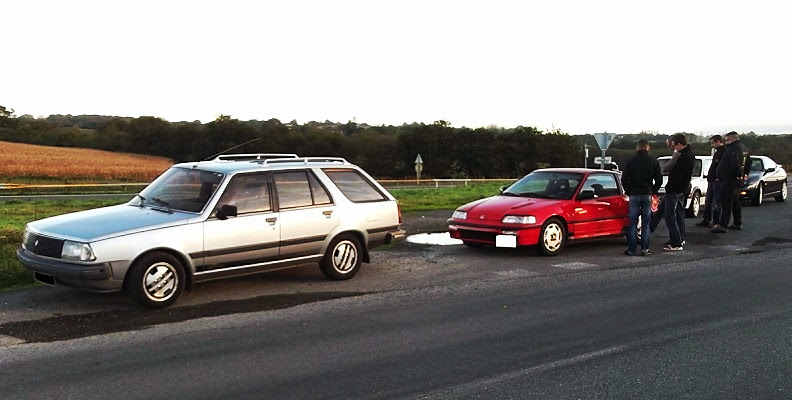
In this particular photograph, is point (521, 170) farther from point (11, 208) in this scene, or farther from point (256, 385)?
point (256, 385)

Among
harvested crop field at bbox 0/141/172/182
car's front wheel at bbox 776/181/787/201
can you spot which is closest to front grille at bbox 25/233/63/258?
car's front wheel at bbox 776/181/787/201

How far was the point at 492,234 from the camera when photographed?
429 inches

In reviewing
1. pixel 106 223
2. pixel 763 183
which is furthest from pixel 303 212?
pixel 763 183

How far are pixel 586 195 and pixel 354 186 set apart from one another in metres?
4.42

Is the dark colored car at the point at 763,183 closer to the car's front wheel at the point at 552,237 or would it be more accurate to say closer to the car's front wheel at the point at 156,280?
the car's front wheel at the point at 552,237

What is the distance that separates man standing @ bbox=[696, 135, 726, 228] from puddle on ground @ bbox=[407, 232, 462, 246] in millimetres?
5838

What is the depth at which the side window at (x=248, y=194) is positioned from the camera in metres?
7.93

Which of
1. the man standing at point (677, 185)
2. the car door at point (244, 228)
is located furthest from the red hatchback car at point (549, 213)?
the car door at point (244, 228)

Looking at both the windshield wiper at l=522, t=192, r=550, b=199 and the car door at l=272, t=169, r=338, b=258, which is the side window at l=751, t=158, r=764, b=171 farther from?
the car door at l=272, t=169, r=338, b=258

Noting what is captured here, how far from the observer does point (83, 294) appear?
7.68 meters

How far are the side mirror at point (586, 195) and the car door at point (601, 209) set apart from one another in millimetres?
19

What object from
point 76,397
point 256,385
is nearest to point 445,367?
point 256,385

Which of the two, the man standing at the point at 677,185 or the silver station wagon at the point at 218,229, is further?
the man standing at the point at 677,185

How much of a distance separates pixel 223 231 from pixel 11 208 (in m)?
15.4
